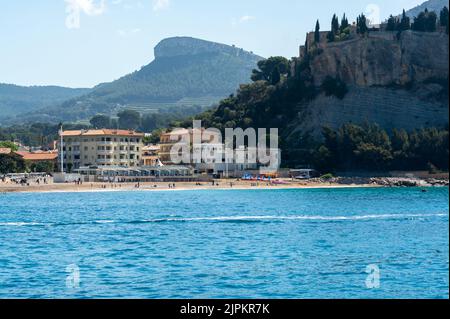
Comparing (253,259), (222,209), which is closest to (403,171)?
(222,209)

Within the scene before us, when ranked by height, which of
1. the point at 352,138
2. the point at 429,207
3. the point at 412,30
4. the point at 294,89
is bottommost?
the point at 429,207

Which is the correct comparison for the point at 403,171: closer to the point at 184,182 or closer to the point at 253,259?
the point at 184,182

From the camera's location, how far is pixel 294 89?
12456 cm

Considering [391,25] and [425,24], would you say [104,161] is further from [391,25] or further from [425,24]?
[425,24]

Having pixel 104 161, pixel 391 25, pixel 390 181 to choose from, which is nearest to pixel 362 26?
pixel 391 25

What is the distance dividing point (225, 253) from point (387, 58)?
94868 millimetres

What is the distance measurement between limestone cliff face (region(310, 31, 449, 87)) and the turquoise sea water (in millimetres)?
64375

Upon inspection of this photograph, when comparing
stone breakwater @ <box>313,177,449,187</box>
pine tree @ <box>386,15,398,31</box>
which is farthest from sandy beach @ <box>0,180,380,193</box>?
pine tree @ <box>386,15,398,31</box>

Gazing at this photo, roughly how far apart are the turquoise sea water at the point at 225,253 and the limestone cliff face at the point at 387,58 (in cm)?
6438

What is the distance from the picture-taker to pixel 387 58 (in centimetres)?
12019

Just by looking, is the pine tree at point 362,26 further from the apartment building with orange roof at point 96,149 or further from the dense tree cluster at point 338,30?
the apartment building with orange roof at point 96,149

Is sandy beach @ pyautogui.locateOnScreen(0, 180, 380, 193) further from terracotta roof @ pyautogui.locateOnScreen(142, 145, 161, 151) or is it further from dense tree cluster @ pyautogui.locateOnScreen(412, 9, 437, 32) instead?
dense tree cluster @ pyautogui.locateOnScreen(412, 9, 437, 32)
